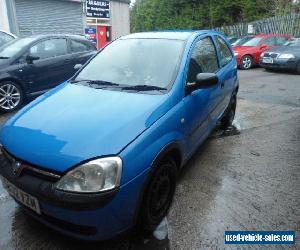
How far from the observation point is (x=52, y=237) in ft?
9.23

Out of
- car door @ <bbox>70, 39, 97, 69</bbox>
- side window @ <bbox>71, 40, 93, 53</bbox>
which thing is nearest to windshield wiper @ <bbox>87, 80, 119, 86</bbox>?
car door @ <bbox>70, 39, 97, 69</bbox>

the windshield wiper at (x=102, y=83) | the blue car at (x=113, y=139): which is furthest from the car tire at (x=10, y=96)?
the windshield wiper at (x=102, y=83)

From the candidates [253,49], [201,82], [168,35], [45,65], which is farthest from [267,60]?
[201,82]

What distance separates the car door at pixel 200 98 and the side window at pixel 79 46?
161 inches

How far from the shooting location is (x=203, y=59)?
160 inches

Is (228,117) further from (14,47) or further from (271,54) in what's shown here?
(271,54)

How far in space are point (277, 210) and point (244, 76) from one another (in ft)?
30.2

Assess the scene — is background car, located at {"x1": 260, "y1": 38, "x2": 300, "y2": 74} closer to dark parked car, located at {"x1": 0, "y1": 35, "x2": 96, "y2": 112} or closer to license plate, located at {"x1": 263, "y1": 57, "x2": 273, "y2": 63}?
license plate, located at {"x1": 263, "y1": 57, "x2": 273, "y2": 63}

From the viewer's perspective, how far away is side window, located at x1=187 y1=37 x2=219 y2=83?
3611 mm

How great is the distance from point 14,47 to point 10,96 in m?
1.14

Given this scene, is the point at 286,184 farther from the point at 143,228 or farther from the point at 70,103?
the point at 70,103

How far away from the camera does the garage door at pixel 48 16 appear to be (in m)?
16.1

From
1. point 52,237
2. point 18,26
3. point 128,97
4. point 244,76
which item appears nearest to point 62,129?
point 128,97

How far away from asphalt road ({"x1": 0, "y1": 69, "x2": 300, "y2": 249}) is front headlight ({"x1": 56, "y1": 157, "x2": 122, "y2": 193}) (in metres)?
0.74
